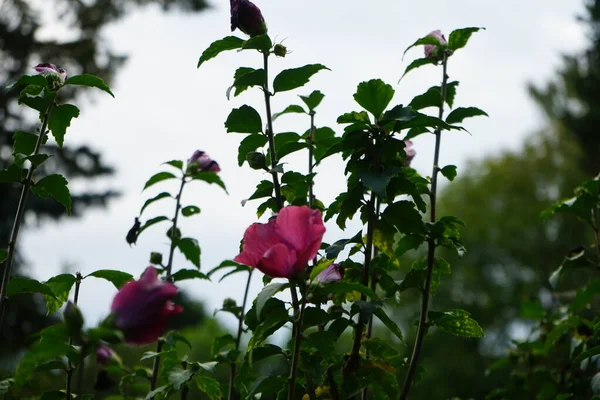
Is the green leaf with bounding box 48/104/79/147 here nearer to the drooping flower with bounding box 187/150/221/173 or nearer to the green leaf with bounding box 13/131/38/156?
the green leaf with bounding box 13/131/38/156

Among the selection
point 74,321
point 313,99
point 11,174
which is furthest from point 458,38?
point 74,321

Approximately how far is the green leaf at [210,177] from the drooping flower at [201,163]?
0.05ft

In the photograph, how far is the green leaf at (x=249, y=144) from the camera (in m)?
1.26

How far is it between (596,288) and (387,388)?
74 cm

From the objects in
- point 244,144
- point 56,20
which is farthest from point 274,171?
point 56,20

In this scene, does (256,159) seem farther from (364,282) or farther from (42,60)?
(42,60)

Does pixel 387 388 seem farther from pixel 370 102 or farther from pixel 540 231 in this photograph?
pixel 540 231

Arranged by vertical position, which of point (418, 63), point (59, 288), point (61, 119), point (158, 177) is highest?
point (418, 63)

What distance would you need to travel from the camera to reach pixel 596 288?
163 centimetres

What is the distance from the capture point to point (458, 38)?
149cm

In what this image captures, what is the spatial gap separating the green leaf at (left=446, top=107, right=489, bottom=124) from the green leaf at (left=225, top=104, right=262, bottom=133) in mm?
387

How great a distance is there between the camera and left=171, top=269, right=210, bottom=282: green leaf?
1677 mm

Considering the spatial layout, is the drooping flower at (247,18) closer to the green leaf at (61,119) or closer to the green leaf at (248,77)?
the green leaf at (248,77)

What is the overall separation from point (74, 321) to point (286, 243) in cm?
26
